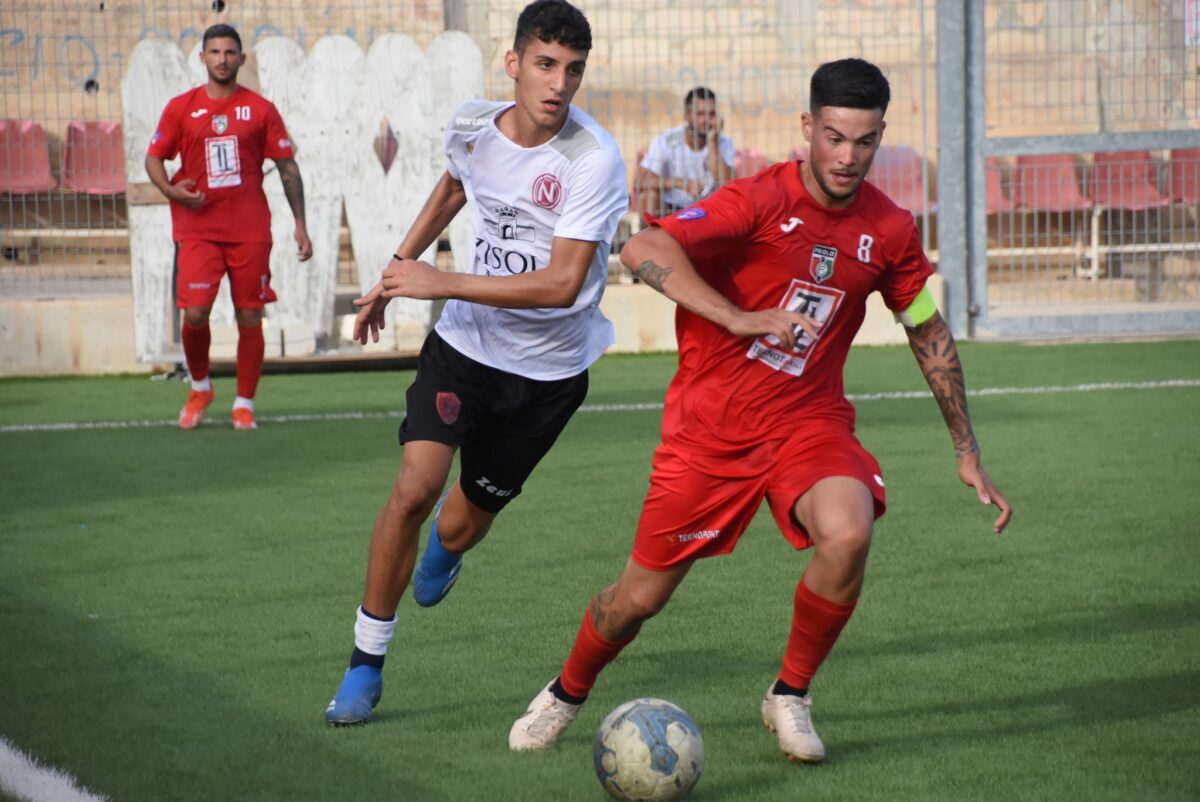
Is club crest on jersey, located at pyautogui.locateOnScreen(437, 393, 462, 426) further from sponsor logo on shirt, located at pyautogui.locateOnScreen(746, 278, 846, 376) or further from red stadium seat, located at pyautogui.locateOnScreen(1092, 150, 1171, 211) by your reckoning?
red stadium seat, located at pyautogui.locateOnScreen(1092, 150, 1171, 211)

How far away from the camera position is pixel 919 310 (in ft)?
14.5

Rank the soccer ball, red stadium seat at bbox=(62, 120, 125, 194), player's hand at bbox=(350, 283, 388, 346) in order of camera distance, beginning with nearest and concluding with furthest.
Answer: the soccer ball → player's hand at bbox=(350, 283, 388, 346) → red stadium seat at bbox=(62, 120, 125, 194)

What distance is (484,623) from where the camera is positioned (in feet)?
18.5

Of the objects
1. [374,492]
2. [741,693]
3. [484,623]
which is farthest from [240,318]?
[741,693]

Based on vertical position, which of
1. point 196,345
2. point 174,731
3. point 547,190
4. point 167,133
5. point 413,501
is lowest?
point 174,731

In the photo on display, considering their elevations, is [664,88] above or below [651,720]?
above

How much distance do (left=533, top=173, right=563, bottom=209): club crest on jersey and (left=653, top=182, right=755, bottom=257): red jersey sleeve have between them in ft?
2.19

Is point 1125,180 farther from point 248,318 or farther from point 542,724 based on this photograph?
point 542,724

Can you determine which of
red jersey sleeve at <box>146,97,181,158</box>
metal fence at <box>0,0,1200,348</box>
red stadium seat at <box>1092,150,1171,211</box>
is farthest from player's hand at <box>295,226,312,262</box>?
red stadium seat at <box>1092,150,1171,211</box>

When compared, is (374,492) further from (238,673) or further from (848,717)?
(848,717)

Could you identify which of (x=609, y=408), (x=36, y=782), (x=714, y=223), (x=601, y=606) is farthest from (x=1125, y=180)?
(x=36, y=782)

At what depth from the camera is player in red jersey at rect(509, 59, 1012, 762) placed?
414 centimetres

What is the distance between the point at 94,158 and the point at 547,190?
33.3 feet

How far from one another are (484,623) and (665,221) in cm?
197
